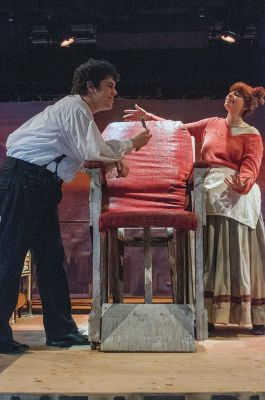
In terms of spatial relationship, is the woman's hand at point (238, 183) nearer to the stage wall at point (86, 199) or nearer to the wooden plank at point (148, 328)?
the wooden plank at point (148, 328)

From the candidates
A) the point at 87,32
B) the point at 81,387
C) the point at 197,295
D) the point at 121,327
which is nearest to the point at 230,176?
the point at 197,295

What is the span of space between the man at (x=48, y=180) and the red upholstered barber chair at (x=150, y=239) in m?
0.19

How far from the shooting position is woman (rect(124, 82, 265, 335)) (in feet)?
10.4

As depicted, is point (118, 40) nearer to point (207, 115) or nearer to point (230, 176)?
point (207, 115)

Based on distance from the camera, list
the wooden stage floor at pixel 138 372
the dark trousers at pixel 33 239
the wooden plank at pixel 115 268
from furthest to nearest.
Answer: the wooden plank at pixel 115 268
the dark trousers at pixel 33 239
the wooden stage floor at pixel 138 372

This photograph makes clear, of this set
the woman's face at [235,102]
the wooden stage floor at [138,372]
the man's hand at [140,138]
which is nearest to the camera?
the wooden stage floor at [138,372]

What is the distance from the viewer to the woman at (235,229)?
3.16 meters

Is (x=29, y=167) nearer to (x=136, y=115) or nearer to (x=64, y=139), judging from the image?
(x=64, y=139)

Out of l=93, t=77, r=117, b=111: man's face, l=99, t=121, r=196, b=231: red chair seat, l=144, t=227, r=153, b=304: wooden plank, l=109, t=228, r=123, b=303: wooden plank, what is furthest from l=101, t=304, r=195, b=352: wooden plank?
l=93, t=77, r=117, b=111: man's face

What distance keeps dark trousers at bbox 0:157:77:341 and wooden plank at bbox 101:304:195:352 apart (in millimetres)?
287

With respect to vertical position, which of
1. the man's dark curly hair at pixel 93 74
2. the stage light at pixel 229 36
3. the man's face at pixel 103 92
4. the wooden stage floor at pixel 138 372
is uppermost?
the stage light at pixel 229 36

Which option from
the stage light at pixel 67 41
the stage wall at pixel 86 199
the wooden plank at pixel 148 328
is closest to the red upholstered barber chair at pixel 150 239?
the wooden plank at pixel 148 328

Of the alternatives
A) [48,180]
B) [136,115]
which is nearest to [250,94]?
[136,115]

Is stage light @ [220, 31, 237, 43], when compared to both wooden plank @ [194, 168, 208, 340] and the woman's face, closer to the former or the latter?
the woman's face
